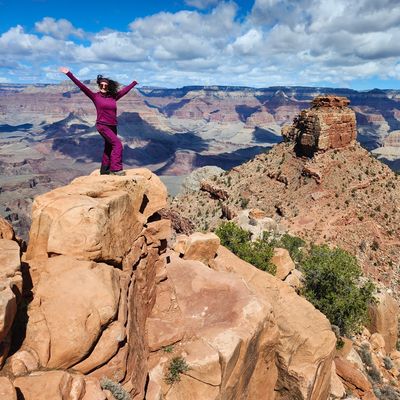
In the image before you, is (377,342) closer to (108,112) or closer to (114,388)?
(114,388)

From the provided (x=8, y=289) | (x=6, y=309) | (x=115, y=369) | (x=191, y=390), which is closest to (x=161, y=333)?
(x=191, y=390)

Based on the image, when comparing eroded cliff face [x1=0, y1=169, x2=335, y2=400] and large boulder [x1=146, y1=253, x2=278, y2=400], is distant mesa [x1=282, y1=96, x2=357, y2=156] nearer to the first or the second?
eroded cliff face [x1=0, y1=169, x2=335, y2=400]

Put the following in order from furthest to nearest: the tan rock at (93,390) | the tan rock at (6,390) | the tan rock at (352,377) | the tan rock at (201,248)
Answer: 1. the tan rock at (201,248)
2. the tan rock at (352,377)
3. the tan rock at (93,390)
4. the tan rock at (6,390)

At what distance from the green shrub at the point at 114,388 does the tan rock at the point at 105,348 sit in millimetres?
587

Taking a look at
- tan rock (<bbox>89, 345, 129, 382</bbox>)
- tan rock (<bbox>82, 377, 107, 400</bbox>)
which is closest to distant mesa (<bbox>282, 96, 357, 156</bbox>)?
tan rock (<bbox>89, 345, 129, 382</bbox>)

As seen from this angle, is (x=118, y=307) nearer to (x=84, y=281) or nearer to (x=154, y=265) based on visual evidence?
(x=84, y=281)

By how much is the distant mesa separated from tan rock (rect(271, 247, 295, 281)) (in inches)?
1595

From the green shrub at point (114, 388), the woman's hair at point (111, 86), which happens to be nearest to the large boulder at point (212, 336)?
the green shrub at point (114, 388)

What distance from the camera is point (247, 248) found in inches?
1411

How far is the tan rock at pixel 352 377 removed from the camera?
23172mm

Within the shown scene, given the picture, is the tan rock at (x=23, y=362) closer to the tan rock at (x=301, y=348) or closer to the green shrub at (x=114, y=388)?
the green shrub at (x=114, y=388)

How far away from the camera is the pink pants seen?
17.2 meters

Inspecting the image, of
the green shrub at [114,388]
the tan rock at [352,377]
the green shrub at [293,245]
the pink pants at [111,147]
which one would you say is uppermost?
the pink pants at [111,147]

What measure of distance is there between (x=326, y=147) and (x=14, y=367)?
6766 cm
